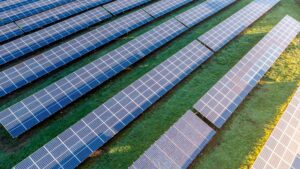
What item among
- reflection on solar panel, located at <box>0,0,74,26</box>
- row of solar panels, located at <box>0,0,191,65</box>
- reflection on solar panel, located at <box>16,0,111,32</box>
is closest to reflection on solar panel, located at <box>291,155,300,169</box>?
row of solar panels, located at <box>0,0,191,65</box>

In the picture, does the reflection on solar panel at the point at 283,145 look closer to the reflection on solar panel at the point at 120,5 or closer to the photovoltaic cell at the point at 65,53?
the photovoltaic cell at the point at 65,53

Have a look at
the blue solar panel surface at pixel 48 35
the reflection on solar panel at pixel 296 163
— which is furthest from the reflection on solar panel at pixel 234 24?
the reflection on solar panel at pixel 296 163

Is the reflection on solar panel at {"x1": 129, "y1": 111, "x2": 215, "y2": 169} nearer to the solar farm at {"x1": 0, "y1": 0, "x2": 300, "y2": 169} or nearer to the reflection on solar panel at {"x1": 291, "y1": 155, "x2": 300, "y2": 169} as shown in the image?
the solar farm at {"x1": 0, "y1": 0, "x2": 300, "y2": 169}

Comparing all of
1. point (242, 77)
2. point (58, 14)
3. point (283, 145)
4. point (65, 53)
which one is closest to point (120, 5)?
point (58, 14)

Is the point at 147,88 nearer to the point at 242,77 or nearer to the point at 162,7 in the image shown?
the point at 242,77

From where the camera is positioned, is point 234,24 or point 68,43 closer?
point 68,43

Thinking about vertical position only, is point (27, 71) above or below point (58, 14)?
above

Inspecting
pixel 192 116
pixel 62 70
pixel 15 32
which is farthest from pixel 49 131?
pixel 15 32
